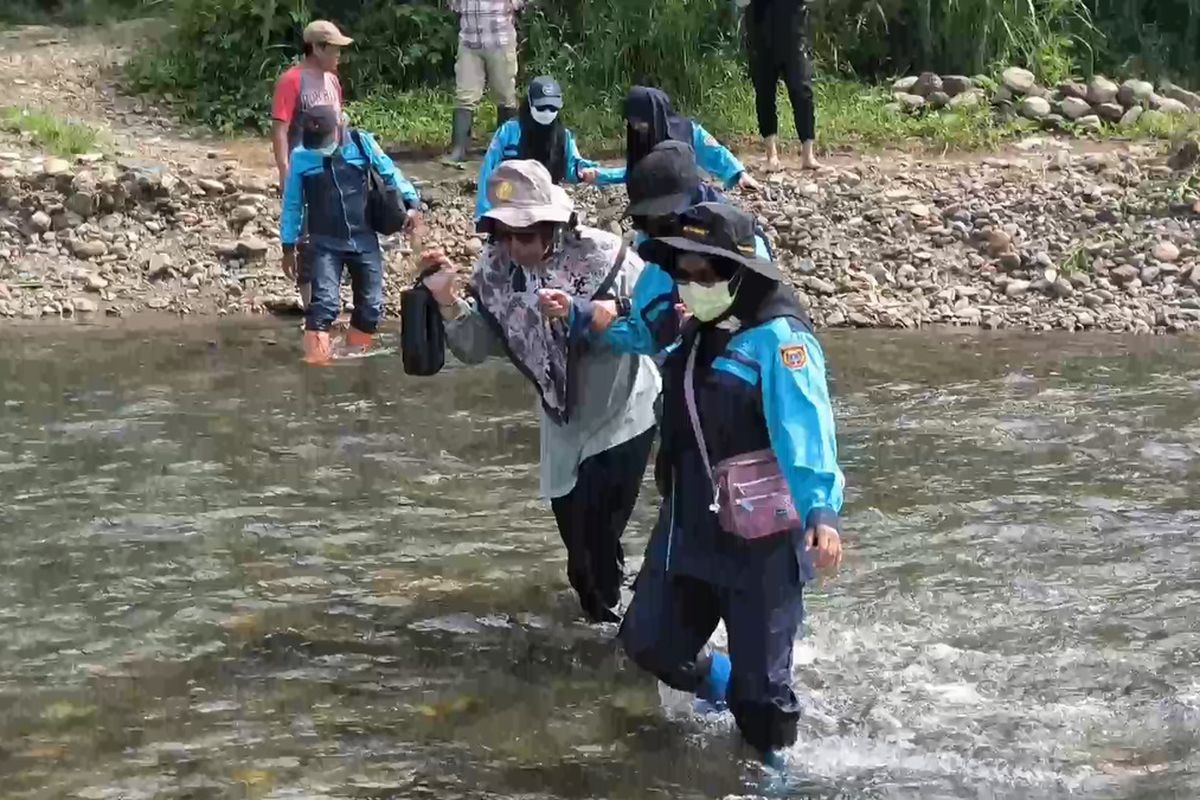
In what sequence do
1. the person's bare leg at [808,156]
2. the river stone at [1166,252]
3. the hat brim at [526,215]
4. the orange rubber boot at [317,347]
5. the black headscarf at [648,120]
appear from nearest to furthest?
the hat brim at [526,215] < the black headscarf at [648,120] < the orange rubber boot at [317,347] < the river stone at [1166,252] < the person's bare leg at [808,156]

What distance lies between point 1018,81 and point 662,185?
Result: 11.1m

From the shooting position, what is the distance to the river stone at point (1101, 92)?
50.5 ft

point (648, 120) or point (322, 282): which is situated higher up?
point (648, 120)

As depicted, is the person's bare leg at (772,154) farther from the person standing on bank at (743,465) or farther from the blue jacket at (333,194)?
the person standing on bank at (743,465)

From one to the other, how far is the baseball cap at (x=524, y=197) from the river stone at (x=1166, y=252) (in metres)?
8.11

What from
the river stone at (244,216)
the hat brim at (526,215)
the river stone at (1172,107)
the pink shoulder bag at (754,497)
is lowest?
the pink shoulder bag at (754,497)

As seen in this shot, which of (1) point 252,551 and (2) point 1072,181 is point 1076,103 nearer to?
(2) point 1072,181

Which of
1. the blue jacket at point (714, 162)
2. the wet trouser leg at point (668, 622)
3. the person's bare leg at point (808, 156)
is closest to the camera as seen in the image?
the wet trouser leg at point (668, 622)

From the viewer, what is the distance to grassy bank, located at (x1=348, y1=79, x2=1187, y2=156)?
1469 cm

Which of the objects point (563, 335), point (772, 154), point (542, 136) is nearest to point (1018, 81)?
point (772, 154)

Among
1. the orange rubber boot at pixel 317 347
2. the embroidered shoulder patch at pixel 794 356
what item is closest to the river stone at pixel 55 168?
the orange rubber boot at pixel 317 347

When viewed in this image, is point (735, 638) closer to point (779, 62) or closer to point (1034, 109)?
point (779, 62)

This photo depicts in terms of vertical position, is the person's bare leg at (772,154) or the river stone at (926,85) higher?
the river stone at (926,85)

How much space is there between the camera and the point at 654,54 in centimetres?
1556
